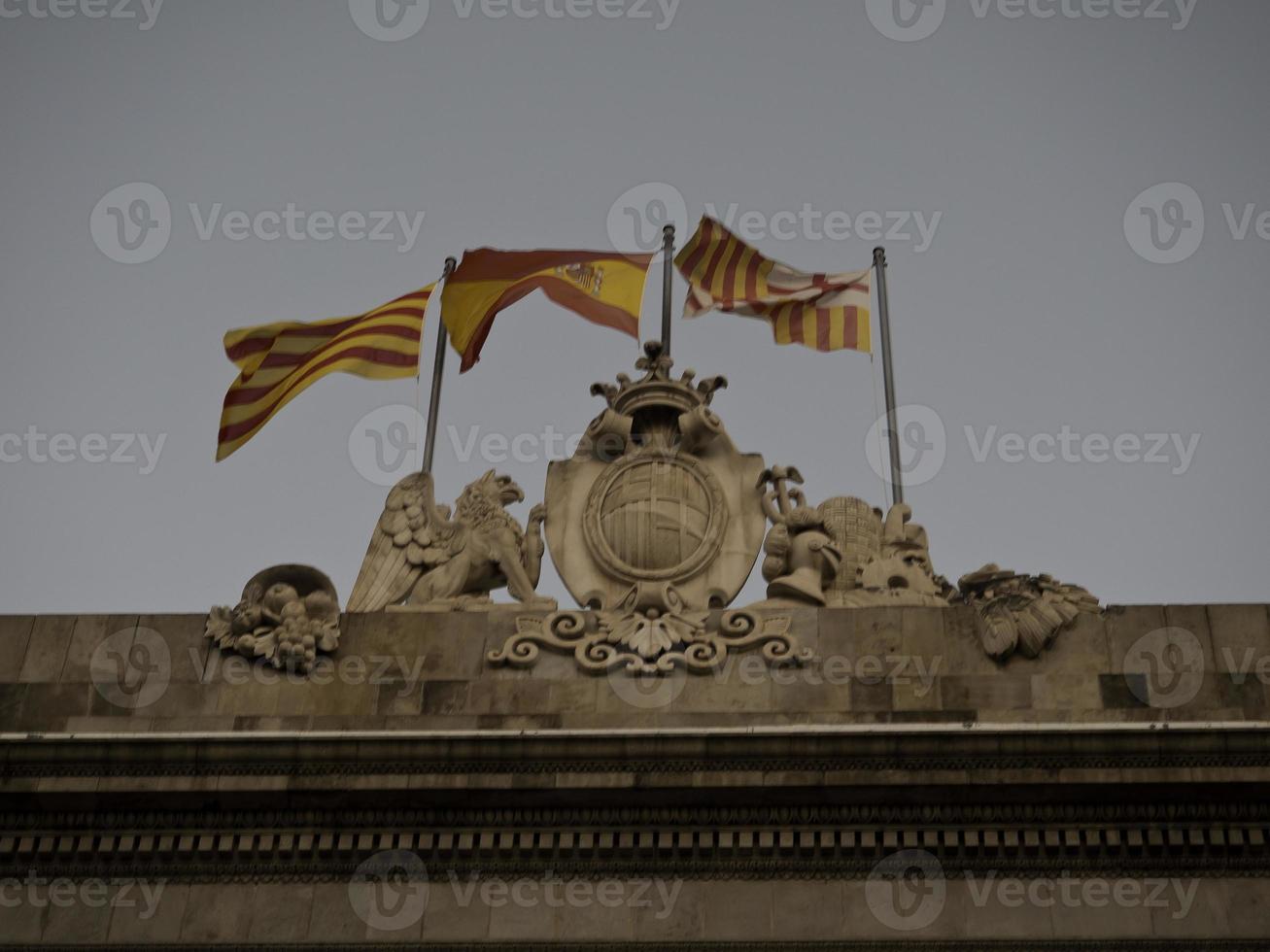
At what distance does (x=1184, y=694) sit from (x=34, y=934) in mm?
10388

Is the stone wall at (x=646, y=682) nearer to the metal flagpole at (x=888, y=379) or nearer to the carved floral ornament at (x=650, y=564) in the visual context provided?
the carved floral ornament at (x=650, y=564)

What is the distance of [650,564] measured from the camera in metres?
21.5

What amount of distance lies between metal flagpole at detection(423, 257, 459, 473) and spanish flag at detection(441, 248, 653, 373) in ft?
0.39

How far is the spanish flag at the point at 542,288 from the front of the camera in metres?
24.9

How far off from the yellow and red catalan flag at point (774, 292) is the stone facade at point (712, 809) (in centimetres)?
548

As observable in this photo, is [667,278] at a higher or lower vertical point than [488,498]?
higher

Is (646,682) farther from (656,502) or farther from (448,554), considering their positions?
(448,554)

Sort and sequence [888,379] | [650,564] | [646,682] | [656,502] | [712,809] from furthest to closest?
[888,379] → [656,502] → [650,564] → [646,682] → [712,809]

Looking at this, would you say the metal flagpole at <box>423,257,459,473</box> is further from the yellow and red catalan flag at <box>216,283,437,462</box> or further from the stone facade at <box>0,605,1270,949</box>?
the stone facade at <box>0,605,1270,949</box>

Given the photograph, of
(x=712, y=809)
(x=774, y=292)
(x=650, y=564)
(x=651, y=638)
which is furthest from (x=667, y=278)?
(x=712, y=809)

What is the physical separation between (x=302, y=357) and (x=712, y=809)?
312 inches

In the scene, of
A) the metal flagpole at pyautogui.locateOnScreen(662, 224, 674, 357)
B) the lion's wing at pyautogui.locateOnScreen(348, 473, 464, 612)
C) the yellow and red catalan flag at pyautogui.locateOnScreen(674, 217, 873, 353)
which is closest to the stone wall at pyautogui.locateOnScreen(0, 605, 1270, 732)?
the lion's wing at pyautogui.locateOnScreen(348, 473, 464, 612)

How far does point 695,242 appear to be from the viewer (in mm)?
25625

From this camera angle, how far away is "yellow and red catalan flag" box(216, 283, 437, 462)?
2425cm
